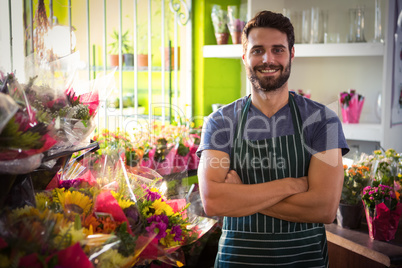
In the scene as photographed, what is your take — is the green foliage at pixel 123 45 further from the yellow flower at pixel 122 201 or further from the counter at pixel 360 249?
the yellow flower at pixel 122 201

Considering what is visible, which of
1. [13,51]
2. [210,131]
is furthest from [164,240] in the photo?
[13,51]

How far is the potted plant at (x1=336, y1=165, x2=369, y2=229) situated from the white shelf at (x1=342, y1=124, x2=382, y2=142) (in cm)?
113

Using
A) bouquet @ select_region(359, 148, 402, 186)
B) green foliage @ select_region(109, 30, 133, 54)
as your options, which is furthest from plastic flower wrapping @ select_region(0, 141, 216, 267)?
green foliage @ select_region(109, 30, 133, 54)

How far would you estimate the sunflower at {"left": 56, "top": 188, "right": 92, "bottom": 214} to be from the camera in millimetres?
1068

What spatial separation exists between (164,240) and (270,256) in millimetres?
529

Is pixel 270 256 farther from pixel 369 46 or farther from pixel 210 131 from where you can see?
pixel 369 46

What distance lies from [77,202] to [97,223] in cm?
10

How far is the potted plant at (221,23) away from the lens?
401 centimetres

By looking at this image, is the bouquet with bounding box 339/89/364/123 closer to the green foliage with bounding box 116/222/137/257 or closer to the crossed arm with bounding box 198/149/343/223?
the crossed arm with bounding box 198/149/343/223

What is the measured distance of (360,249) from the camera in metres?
1.97

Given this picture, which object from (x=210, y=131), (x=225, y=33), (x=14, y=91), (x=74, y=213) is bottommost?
(x=74, y=213)

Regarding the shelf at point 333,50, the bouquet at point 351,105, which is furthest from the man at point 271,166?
the bouquet at point 351,105

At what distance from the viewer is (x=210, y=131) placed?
5.52 feet

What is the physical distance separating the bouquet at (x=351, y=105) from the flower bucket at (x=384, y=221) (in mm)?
1493
